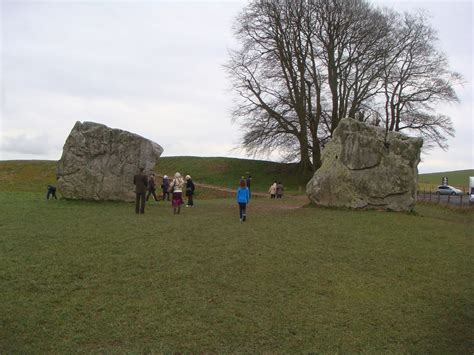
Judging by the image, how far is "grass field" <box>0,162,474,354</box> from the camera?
5957 millimetres

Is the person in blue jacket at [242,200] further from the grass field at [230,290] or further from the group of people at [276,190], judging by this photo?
the group of people at [276,190]

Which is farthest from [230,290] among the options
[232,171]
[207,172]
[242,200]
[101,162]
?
[232,171]

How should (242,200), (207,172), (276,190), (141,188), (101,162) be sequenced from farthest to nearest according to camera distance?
(207,172)
(276,190)
(101,162)
(141,188)
(242,200)

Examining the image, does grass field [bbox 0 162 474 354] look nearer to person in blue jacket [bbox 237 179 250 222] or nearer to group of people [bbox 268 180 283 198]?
person in blue jacket [bbox 237 179 250 222]

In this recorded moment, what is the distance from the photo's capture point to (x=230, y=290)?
25.5 ft

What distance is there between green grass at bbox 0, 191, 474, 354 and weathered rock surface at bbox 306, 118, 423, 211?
5.52 metres

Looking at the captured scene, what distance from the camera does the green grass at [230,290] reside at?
5957 mm

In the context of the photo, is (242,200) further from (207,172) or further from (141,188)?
(207,172)

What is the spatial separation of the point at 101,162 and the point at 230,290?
15.1 meters

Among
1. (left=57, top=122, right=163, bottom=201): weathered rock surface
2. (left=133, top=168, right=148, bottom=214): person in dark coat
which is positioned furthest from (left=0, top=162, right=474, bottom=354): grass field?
(left=57, top=122, right=163, bottom=201): weathered rock surface

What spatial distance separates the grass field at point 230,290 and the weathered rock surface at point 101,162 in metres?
7.23

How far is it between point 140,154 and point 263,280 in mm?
14757

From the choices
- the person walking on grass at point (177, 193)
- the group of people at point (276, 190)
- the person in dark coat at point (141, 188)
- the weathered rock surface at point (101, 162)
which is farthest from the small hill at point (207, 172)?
the person in dark coat at point (141, 188)

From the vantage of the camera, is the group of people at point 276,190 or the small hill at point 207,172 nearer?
the group of people at point 276,190
